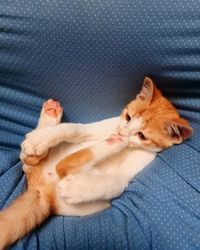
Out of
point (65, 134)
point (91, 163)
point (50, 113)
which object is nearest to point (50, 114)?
point (50, 113)

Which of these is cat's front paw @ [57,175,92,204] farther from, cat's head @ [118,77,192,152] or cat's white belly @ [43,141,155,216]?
cat's head @ [118,77,192,152]

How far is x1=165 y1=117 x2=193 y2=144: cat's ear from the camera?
126 cm

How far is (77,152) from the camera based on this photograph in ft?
4.18

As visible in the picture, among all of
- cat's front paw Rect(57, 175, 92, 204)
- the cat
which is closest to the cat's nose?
the cat

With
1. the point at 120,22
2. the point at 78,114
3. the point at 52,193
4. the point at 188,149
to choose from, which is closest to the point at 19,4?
the point at 120,22

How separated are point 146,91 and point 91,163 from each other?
0.28 meters

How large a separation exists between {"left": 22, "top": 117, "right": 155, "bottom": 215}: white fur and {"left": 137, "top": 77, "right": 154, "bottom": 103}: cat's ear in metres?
0.09

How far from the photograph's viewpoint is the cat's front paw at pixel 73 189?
117 cm

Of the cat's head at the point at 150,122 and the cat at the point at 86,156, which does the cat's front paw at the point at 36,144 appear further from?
the cat's head at the point at 150,122

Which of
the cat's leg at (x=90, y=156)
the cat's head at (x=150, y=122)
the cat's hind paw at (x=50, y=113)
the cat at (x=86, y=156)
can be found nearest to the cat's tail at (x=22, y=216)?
the cat at (x=86, y=156)

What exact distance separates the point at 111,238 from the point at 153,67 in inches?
20.7

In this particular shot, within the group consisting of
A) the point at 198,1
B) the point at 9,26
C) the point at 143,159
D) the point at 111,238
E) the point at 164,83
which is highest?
the point at 198,1

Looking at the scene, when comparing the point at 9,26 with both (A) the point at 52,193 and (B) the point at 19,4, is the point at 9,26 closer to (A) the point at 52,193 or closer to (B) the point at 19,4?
(B) the point at 19,4

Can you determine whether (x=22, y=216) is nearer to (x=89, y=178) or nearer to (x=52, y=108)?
(x=89, y=178)
